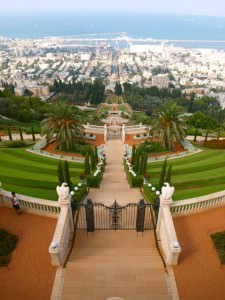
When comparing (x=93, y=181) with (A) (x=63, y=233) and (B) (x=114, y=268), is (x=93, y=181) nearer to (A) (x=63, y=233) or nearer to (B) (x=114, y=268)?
(A) (x=63, y=233)

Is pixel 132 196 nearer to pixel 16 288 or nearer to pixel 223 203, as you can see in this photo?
pixel 223 203

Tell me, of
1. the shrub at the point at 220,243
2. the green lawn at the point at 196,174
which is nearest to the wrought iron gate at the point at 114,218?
the green lawn at the point at 196,174

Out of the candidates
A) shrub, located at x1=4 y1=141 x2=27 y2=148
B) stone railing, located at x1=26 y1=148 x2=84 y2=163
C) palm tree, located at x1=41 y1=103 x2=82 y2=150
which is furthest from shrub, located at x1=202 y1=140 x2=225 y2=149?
shrub, located at x1=4 y1=141 x2=27 y2=148

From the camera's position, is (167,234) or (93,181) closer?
(167,234)

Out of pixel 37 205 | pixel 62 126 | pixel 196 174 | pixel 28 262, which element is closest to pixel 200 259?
pixel 28 262

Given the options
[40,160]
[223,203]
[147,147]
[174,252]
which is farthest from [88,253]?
[147,147]

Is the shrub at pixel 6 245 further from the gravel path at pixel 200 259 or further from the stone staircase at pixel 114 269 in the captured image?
the gravel path at pixel 200 259

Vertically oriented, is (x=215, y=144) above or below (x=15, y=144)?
below

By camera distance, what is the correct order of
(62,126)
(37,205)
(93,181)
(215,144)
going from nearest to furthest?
(37,205), (93,181), (62,126), (215,144)
